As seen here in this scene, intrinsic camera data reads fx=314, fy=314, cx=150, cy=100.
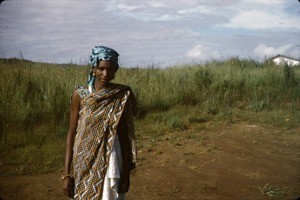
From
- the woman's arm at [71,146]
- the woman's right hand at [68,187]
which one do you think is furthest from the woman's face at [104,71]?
the woman's right hand at [68,187]

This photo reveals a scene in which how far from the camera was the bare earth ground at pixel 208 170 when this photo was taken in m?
4.39

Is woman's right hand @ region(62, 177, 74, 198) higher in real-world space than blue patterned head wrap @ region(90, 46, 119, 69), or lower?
lower

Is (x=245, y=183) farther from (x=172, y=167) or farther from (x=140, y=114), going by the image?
(x=140, y=114)

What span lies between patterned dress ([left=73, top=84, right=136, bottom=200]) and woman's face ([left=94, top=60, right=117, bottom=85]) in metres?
0.07

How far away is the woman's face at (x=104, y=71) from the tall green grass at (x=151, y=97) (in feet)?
11.8

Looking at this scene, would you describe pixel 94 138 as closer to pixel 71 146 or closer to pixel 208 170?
pixel 71 146

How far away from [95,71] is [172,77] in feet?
30.5

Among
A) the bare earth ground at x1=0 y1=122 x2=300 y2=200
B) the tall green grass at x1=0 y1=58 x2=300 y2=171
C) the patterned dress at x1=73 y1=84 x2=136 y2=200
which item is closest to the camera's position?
the patterned dress at x1=73 y1=84 x2=136 y2=200

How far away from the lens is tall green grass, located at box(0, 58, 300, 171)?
629 cm

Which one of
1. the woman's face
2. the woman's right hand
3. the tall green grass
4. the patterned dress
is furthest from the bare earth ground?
the woman's face

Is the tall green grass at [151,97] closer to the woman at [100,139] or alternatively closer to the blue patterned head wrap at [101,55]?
the woman at [100,139]

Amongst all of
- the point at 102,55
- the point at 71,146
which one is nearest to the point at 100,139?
the point at 71,146

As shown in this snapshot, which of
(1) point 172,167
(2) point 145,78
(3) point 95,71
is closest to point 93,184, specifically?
(3) point 95,71

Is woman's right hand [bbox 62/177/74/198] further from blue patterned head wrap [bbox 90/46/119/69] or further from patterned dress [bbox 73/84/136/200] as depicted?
blue patterned head wrap [bbox 90/46/119/69]
